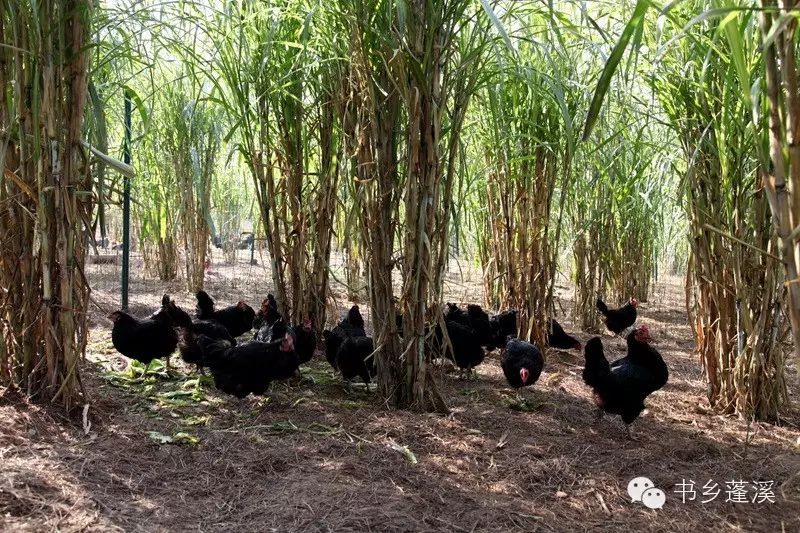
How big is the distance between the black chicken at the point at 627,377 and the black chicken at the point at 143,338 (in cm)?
232

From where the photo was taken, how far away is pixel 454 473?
2619 mm

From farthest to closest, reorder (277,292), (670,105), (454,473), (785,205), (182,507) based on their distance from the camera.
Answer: (277,292) < (670,105) < (454,473) < (182,507) < (785,205)

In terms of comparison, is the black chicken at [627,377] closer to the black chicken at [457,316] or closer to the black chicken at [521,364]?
the black chicken at [521,364]

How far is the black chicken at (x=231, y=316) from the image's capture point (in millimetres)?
4797

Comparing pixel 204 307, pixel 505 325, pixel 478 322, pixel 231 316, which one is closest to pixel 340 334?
pixel 478 322

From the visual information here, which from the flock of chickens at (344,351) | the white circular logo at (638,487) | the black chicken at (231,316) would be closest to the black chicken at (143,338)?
the flock of chickens at (344,351)

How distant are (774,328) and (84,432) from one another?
314cm

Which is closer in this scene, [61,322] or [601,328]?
[61,322]

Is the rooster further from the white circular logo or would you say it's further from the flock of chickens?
the white circular logo

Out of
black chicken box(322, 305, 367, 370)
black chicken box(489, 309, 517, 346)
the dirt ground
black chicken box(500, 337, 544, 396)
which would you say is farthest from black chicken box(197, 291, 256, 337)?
black chicken box(500, 337, 544, 396)

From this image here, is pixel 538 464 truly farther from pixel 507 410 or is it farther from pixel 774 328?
pixel 774 328

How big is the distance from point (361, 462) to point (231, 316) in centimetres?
243

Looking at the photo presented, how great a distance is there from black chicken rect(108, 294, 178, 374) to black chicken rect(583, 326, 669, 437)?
2.32 m

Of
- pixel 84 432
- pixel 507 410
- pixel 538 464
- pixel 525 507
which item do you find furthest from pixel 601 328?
pixel 84 432
